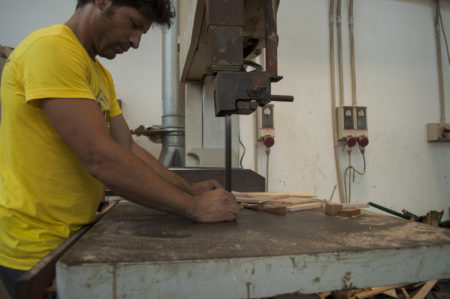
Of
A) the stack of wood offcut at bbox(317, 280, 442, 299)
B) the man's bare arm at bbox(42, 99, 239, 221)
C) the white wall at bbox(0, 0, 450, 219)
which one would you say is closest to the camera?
the man's bare arm at bbox(42, 99, 239, 221)

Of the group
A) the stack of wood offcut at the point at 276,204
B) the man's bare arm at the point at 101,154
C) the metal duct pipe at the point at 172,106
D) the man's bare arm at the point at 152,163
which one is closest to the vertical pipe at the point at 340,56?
the metal duct pipe at the point at 172,106

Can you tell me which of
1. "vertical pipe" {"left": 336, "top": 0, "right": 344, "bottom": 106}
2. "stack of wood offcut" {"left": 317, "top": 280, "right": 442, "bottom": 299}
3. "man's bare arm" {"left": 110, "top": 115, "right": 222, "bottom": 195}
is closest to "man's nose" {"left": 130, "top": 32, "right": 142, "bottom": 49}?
"man's bare arm" {"left": 110, "top": 115, "right": 222, "bottom": 195}

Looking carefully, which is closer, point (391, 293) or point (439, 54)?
point (391, 293)

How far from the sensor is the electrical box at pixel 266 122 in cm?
219

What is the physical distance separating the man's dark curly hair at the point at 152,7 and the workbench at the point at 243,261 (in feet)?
1.93

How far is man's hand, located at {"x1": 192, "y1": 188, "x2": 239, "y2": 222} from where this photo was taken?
73 cm

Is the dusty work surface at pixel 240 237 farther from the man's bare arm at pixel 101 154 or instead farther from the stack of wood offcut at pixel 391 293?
the stack of wood offcut at pixel 391 293

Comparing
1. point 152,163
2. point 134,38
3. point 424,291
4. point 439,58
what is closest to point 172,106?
point 152,163

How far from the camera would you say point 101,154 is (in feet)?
2.07

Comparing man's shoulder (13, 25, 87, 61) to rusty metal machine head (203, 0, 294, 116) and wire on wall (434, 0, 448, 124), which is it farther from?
wire on wall (434, 0, 448, 124)

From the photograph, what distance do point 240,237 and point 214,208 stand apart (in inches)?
7.5

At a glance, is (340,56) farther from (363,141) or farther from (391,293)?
(391,293)

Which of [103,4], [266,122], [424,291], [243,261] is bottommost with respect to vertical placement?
[424,291]

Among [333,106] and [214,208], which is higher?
[333,106]
